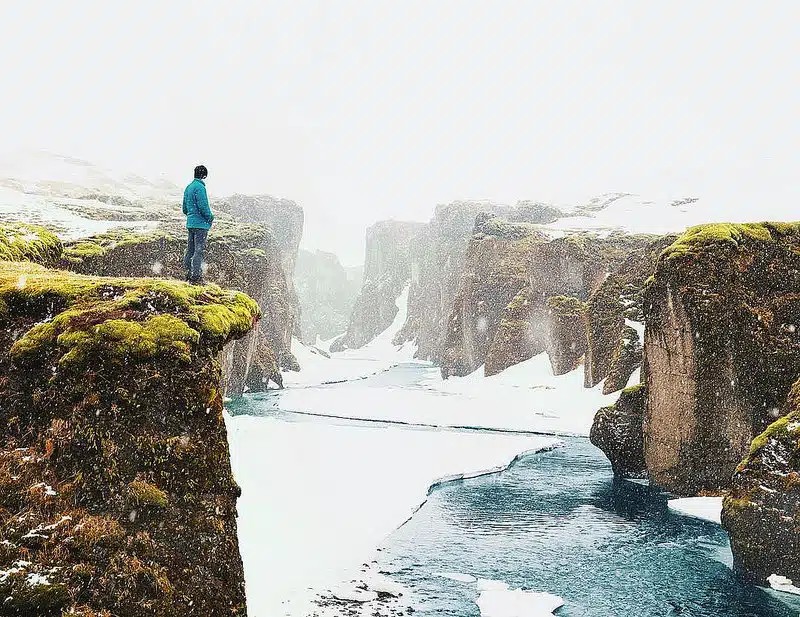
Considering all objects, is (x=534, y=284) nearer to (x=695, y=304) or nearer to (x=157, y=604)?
(x=695, y=304)

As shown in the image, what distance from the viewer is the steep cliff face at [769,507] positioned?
1841 centimetres

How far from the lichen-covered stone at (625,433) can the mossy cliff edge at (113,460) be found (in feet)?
92.3

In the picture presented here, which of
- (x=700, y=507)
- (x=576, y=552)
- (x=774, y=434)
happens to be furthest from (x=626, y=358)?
(x=576, y=552)

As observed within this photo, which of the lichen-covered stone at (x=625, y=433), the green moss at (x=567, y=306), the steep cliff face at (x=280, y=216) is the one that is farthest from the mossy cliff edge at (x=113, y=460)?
the steep cliff face at (x=280, y=216)

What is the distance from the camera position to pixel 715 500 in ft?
91.1

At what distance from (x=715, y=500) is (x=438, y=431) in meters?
25.1

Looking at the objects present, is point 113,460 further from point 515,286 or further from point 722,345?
point 515,286

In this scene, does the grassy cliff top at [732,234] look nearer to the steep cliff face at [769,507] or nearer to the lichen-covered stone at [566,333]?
the steep cliff face at [769,507]

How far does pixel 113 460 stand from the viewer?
420 inches

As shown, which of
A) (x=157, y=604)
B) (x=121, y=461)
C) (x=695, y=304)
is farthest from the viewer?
(x=695, y=304)

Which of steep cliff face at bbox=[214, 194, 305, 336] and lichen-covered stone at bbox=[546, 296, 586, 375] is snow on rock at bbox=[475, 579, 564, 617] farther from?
steep cliff face at bbox=[214, 194, 305, 336]

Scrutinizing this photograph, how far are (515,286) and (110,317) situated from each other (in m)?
91.5

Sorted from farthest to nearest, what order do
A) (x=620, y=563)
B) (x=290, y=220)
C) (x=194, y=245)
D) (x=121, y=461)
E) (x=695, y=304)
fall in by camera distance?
1. (x=290, y=220)
2. (x=695, y=304)
3. (x=620, y=563)
4. (x=194, y=245)
5. (x=121, y=461)

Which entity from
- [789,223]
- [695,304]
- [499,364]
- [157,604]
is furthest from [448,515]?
[499,364]
